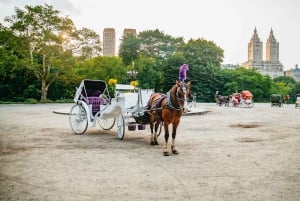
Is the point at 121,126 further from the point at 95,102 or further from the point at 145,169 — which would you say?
the point at 145,169

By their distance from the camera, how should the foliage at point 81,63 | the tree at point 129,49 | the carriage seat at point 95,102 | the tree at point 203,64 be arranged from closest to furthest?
the carriage seat at point 95,102, the foliage at point 81,63, the tree at point 203,64, the tree at point 129,49

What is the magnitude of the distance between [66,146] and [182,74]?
3878 mm

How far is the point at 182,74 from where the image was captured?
9195mm

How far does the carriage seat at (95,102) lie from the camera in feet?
40.0

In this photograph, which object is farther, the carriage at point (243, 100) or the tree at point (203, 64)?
the tree at point (203, 64)

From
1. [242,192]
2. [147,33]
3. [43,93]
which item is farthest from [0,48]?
[242,192]

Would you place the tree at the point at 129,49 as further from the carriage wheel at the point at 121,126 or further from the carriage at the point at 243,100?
the carriage wheel at the point at 121,126

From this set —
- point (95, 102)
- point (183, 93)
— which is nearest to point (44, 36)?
point (95, 102)

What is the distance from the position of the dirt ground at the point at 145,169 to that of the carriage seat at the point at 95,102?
4.57ft

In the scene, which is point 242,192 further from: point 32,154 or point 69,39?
point 69,39

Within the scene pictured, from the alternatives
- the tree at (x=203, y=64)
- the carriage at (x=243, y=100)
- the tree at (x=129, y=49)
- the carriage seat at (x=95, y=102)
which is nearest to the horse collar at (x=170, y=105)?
the carriage seat at (x=95, y=102)

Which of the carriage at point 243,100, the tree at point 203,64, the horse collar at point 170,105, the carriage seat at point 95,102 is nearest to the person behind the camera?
the horse collar at point 170,105

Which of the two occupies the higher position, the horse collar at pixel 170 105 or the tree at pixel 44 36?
the tree at pixel 44 36

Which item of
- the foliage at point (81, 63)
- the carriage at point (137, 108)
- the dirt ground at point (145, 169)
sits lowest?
the dirt ground at point (145, 169)
